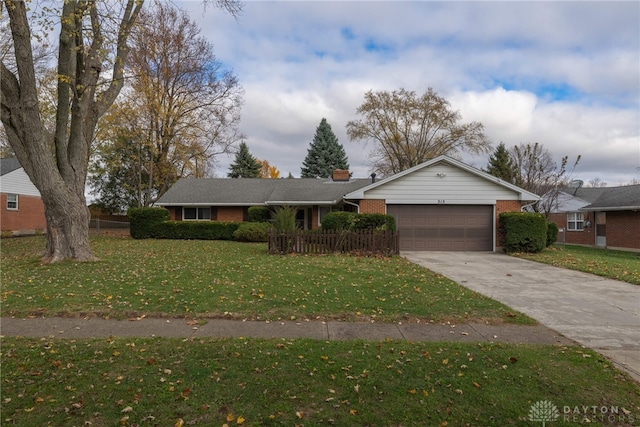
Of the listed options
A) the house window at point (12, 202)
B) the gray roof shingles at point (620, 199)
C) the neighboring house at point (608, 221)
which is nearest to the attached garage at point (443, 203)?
the gray roof shingles at point (620, 199)

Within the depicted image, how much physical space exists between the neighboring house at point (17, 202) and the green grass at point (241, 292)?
63.3ft

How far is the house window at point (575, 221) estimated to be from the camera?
27152 mm

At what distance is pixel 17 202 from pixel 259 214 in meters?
18.1

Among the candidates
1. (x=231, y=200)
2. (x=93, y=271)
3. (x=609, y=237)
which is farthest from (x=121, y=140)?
(x=609, y=237)

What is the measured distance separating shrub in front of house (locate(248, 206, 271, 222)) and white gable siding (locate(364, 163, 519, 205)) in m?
7.79

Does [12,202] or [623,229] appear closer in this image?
[623,229]

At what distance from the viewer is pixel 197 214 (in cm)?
2486

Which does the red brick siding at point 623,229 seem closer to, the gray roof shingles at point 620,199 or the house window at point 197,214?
the gray roof shingles at point 620,199

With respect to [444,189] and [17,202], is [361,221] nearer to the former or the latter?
[444,189]

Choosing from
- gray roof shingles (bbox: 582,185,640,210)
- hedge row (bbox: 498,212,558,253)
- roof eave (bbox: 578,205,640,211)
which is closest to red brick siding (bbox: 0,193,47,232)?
hedge row (bbox: 498,212,558,253)

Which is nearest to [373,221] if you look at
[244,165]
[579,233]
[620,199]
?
[620,199]

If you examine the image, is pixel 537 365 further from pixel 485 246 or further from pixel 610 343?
pixel 485 246

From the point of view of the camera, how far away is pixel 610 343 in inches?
197

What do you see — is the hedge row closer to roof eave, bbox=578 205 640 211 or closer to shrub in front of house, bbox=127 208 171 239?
roof eave, bbox=578 205 640 211
